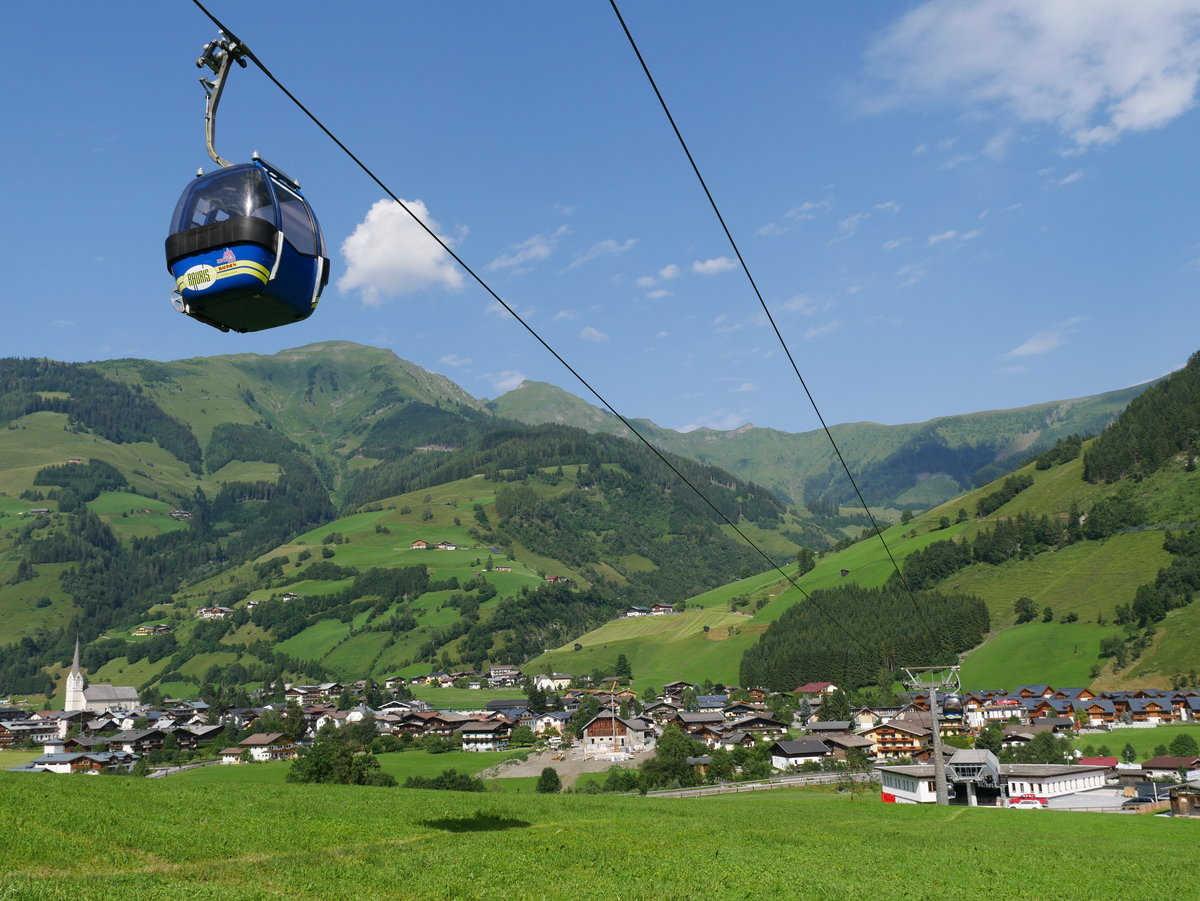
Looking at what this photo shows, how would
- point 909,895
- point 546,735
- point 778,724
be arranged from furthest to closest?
point 546,735, point 778,724, point 909,895

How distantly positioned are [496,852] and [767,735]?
117748 millimetres

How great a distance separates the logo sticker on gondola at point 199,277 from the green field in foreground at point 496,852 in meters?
11.1

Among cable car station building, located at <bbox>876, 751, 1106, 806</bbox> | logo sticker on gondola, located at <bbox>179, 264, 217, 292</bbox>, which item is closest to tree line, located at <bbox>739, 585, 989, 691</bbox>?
cable car station building, located at <bbox>876, 751, 1106, 806</bbox>

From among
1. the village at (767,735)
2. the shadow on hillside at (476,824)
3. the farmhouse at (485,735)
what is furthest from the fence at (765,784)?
the farmhouse at (485,735)

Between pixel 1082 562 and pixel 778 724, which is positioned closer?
pixel 778 724

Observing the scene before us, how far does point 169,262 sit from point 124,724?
189 meters

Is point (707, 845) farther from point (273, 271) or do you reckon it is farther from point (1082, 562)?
point (1082, 562)

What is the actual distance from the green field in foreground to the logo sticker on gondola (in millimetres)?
11146

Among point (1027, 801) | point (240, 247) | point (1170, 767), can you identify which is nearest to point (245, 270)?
point (240, 247)

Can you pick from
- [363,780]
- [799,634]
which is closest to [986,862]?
[363,780]

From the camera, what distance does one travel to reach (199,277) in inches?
606

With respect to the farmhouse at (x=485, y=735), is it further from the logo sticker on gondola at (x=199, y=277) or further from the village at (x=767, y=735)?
the logo sticker on gondola at (x=199, y=277)

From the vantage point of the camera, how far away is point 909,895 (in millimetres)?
21172

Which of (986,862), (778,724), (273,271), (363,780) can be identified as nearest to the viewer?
→ (273,271)
